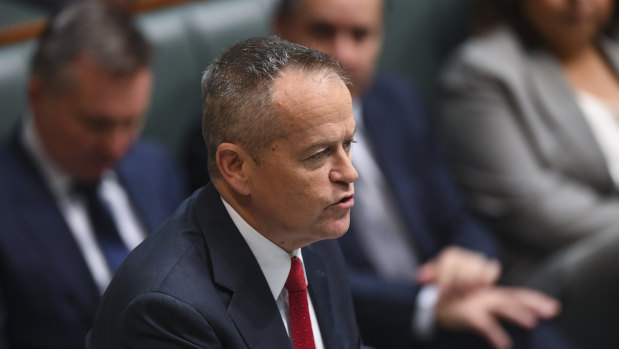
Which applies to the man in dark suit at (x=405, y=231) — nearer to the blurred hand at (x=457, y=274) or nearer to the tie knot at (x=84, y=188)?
the blurred hand at (x=457, y=274)

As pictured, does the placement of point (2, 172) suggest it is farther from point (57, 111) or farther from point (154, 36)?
point (154, 36)

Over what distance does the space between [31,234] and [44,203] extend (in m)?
0.05

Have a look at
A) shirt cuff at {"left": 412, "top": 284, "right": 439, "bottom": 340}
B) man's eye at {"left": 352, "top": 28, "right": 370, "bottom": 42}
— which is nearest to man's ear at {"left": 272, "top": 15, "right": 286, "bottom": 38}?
man's eye at {"left": 352, "top": 28, "right": 370, "bottom": 42}

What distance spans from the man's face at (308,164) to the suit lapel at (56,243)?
0.58 m

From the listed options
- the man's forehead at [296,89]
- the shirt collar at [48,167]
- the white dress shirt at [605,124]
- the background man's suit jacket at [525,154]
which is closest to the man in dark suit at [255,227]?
the man's forehead at [296,89]

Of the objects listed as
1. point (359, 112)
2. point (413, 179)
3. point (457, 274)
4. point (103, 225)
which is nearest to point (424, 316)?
point (457, 274)

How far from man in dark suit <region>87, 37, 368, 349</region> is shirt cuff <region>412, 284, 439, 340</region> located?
2.07ft

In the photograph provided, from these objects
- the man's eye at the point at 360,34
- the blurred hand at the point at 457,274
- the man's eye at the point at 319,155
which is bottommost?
the blurred hand at the point at 457,274

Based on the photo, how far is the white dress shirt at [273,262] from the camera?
566mm

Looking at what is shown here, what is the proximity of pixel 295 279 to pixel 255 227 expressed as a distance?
0.05m

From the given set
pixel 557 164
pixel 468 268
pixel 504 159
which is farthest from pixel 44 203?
pixel 557 164

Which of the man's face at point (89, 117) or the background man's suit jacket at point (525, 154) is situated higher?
the man's face at point (89, 117)

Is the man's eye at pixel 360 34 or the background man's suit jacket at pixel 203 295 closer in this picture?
the background man's suit jacket at pixel 203 295

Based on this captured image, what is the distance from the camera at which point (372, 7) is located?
132 centimetres
